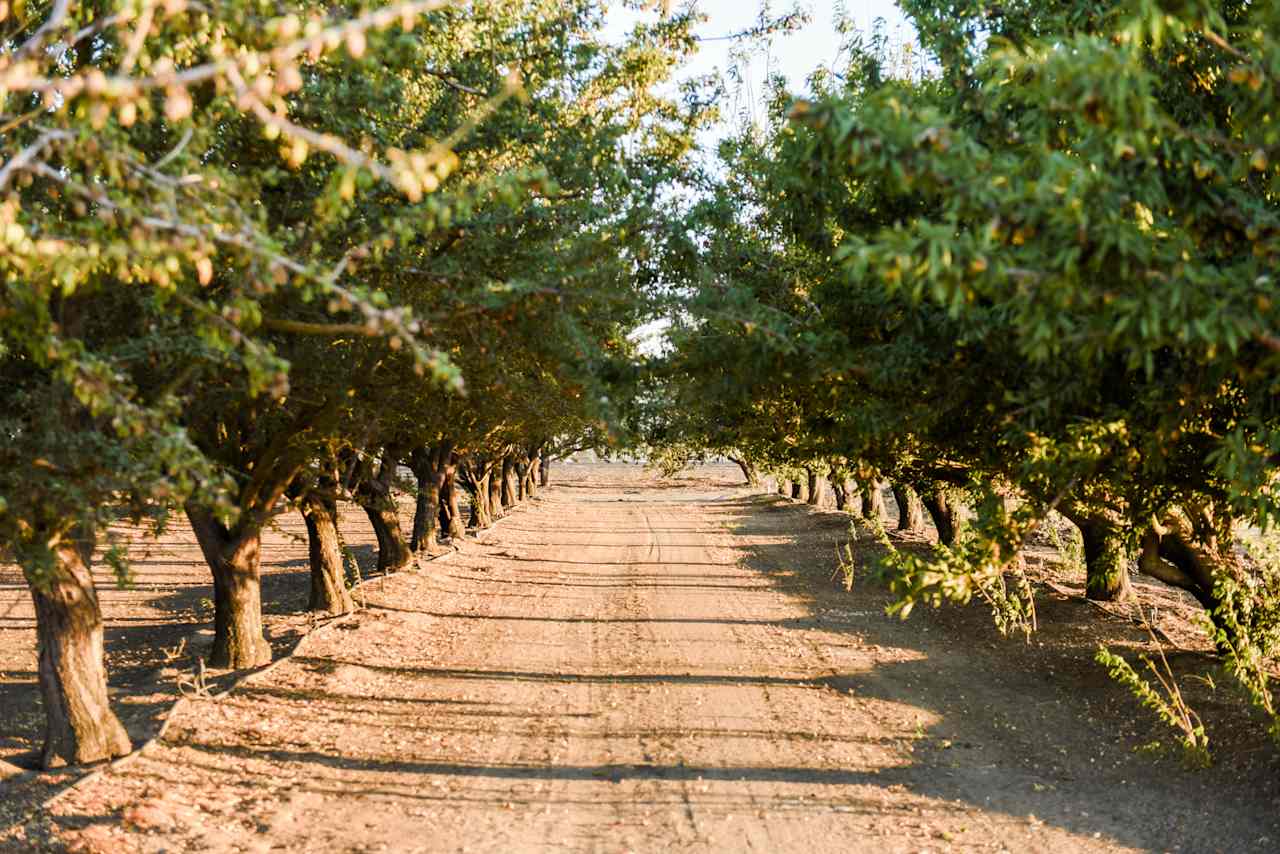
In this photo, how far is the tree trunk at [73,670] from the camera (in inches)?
408

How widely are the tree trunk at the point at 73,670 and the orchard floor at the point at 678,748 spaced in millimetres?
661

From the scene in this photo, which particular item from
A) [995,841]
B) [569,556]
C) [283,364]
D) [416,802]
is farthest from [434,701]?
[569,556]

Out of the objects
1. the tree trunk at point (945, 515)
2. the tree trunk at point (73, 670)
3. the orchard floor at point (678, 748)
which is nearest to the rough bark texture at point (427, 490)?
the orchard floor at point (678, 748)

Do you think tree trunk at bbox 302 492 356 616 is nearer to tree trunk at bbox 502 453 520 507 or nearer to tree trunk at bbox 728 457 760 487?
tree trunk at bbox 728 457 760 487

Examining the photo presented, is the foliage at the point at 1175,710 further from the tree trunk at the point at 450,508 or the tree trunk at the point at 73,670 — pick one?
the tree trunk at the point at 450,508

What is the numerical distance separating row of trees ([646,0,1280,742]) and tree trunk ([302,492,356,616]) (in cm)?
954

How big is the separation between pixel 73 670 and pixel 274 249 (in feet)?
24.7

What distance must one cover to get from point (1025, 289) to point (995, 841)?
6.01m

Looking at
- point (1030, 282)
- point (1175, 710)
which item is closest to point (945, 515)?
point (1175, 710)

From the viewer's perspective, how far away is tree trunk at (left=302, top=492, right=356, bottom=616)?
2034cm

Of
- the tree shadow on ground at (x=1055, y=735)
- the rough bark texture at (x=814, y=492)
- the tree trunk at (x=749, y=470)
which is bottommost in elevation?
the tree shadow on ground at (x=1055, y=735)

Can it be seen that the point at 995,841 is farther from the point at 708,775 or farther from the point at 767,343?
the point at 767,343

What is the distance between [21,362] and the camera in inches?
408

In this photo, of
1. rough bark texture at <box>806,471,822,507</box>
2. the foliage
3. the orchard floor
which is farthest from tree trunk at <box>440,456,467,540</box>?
the foliage
